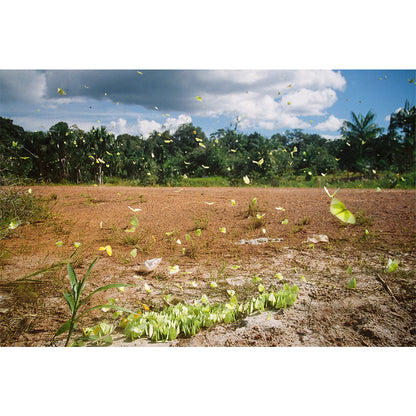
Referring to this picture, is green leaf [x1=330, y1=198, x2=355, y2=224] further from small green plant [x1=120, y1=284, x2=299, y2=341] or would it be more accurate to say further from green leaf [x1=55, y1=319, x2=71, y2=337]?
green leaf [x1=55, y1=319, x2=71, y2=337]

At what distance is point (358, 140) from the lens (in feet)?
6.97

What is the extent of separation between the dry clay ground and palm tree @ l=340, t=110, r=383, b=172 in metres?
0.40

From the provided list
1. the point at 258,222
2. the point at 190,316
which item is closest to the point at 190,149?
the point at 258,222

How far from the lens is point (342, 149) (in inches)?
95.0

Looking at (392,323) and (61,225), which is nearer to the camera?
(392,323)

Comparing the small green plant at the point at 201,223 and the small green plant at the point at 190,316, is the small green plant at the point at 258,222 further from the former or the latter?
the small green plant at the point at 190,316

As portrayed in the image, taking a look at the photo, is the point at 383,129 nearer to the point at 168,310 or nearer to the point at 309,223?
the point at 309,223

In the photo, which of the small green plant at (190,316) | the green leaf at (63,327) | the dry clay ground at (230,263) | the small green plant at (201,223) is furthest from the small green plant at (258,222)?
the green leaf at (63,327)

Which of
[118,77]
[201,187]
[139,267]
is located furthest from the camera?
[201,187]

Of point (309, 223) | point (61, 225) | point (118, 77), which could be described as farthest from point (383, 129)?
point (61, 225)

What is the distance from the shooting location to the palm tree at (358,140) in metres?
1.88

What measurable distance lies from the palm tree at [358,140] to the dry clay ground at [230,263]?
0.40m

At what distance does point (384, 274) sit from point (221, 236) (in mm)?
857

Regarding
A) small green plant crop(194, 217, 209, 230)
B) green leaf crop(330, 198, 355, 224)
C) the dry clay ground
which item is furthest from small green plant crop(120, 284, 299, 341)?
small green plant crop(194, 217, 209, 230)
